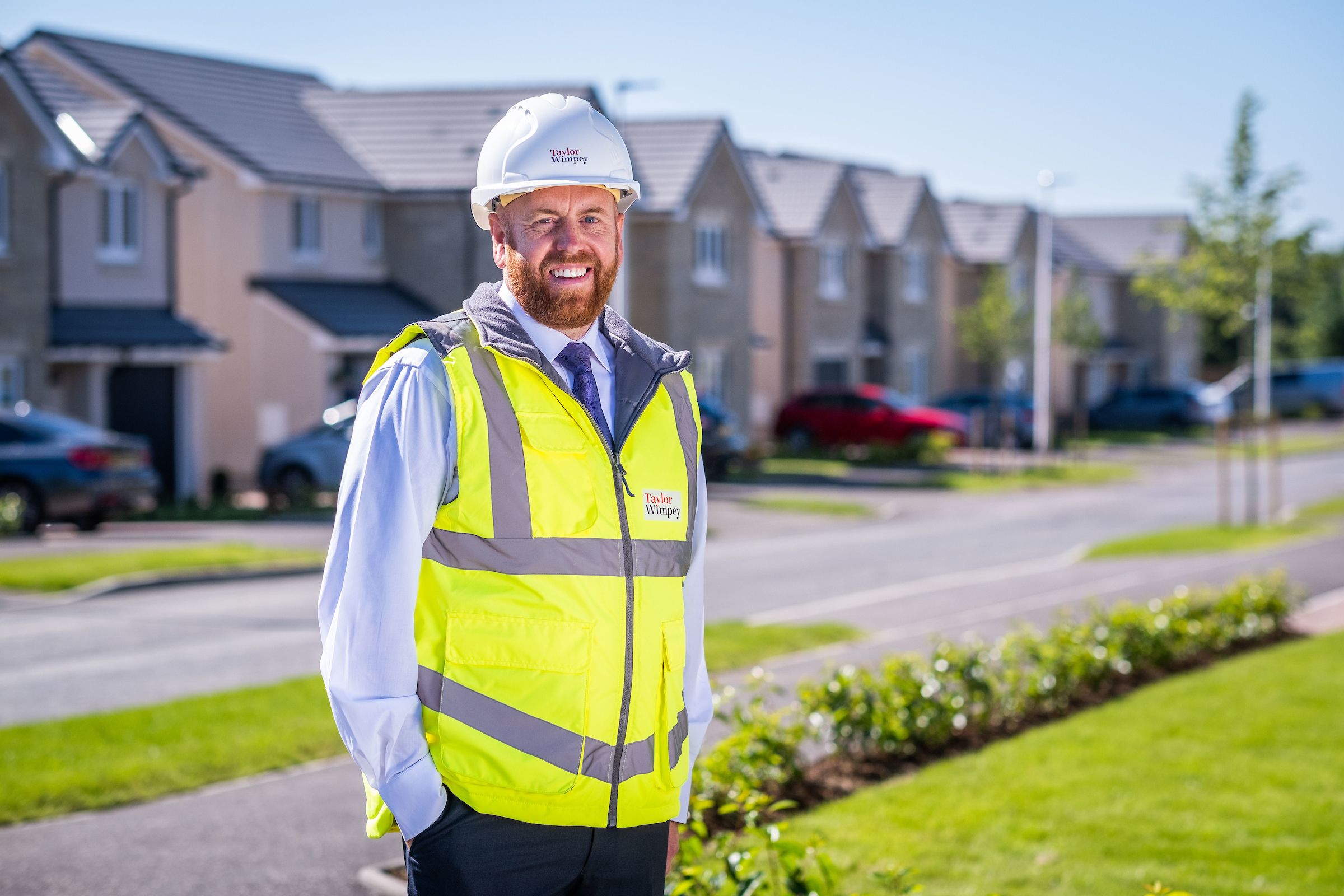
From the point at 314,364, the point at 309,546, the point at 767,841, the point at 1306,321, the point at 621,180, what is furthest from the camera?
the point at 1306,321

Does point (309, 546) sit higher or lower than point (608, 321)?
lower

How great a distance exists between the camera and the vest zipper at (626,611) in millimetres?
2936

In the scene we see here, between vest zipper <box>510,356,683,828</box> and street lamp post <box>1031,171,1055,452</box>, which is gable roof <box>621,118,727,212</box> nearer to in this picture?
street lamp post <box>1031,171,1055,452</box>

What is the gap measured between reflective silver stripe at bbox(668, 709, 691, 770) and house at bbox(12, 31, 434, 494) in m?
24.9

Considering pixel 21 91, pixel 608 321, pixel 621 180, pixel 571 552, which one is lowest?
pixel 571 552

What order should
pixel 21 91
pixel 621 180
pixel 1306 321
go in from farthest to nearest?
pixel 1306 321 → pixel 21 91 → pixel 621 180

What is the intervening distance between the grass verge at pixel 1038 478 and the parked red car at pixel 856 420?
3.45m

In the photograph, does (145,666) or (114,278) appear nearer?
(145,666)

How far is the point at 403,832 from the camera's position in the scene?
2.80 m

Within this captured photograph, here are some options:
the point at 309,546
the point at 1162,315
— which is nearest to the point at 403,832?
the point at 309,546

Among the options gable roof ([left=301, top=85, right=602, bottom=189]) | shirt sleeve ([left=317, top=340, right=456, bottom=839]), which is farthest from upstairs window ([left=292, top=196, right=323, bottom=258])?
shirt sleeve ([left=317, top=340, right=456, bottom=839])

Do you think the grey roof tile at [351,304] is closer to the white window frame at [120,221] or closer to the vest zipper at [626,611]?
the white window frame at [120,221]

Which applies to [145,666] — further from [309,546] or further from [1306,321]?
[1306,321]

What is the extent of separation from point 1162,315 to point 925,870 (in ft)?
193
